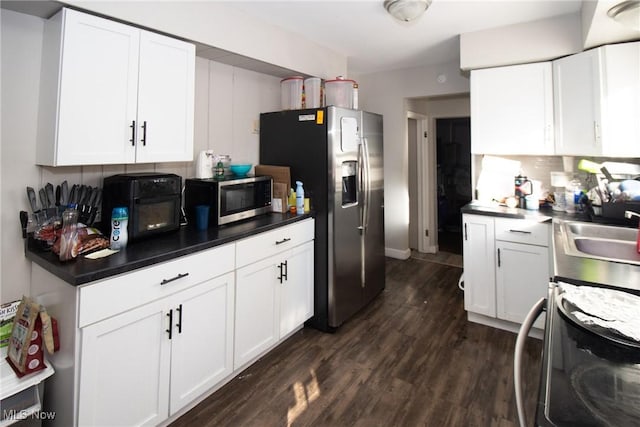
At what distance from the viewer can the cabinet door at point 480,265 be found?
8.91 ft

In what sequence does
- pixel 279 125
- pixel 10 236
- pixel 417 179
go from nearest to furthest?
pixel 10 236 < pixel 279 125 < pixel 417 179

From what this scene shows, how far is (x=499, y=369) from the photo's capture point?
222 centimetres

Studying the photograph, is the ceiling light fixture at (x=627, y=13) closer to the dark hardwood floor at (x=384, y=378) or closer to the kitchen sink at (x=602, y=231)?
the kitchen sink at (x=602, y=231)

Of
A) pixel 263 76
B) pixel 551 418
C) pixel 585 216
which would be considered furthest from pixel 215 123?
pixel 585 216

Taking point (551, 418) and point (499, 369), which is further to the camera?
point (499, 369)

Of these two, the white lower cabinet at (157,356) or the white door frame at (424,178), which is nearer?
the white lower cabinet at (157,356)

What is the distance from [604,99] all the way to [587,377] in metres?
2.44

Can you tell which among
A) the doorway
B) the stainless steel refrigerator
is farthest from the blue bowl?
the doorway

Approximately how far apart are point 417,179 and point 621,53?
2.60 m

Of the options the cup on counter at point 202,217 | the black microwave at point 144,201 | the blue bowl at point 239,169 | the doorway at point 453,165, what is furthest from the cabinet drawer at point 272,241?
the doorway at point 453,165

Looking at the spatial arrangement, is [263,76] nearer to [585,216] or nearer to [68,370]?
[68,370]

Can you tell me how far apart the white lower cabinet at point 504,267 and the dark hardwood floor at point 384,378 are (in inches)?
7.2

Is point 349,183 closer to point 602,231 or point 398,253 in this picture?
point 602,231

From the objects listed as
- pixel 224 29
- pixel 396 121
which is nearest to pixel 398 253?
pixel 396 121
